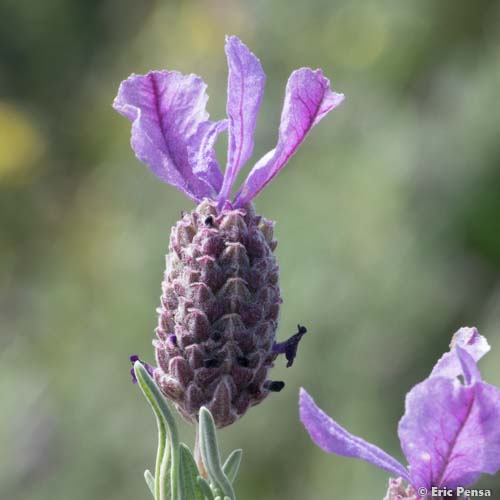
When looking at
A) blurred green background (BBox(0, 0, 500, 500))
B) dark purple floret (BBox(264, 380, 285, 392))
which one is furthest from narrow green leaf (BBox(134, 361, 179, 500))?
blurred green background (BBox(0, 0, 500, 500))

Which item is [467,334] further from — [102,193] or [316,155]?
[102,193]

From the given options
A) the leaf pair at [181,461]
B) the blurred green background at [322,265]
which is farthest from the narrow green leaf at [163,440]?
the blurred green background at [322,265]

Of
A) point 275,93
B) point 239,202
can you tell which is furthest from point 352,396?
point 239,202

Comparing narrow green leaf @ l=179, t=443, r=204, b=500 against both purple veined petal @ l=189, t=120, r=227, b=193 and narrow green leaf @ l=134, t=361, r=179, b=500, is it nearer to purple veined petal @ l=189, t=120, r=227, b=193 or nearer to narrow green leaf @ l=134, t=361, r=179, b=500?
narrow green leaf @ l=134, t=361, r=179, b=500

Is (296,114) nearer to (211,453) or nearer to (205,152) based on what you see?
(205,152)

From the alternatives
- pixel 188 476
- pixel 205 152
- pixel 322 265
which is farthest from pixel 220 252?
pixel 322 265
